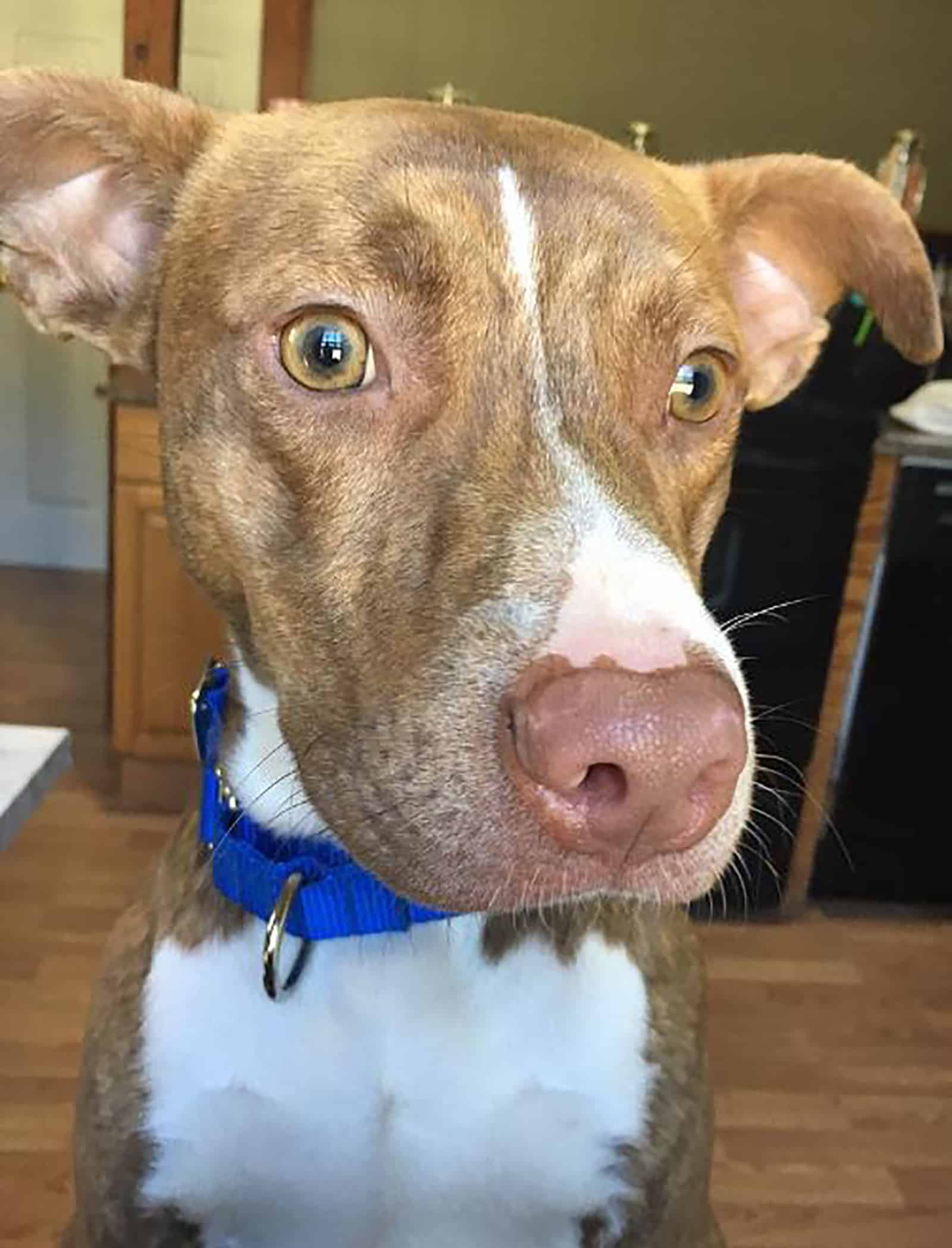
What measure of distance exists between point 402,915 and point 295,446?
449mm

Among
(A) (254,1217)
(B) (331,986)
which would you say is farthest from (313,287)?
(A) (254,1217)

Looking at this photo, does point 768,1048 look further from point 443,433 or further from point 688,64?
point 688,64

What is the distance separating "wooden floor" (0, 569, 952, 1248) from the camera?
237cm

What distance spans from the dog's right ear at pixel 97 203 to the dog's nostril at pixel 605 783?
2.29 ft

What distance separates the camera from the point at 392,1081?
1.34m

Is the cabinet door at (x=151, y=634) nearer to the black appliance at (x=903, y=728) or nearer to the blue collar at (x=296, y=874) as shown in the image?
the black appliance at (x=903, y=728)

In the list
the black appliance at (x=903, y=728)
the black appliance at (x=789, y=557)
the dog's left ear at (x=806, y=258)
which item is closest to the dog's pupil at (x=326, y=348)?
the dog's left ear at (x=806, y=258)

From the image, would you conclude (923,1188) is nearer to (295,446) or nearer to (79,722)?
(295,446)

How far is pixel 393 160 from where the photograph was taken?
1.19m

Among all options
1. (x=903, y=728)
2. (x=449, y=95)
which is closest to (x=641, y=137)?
(x=449, y=95)

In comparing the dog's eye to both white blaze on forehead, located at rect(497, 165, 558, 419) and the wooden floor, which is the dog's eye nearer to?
white blaze on forehead, located at rect(497, 165, 558, 419)

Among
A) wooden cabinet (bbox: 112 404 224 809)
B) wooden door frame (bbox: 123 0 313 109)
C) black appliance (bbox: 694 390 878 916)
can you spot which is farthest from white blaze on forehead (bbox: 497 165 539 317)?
wooden door frame (bbox: 123 0 313 109)

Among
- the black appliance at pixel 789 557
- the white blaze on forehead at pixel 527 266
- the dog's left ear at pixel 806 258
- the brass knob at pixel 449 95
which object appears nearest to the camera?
the white blaze on forehead at pixel 527 266

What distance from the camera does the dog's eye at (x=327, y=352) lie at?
1.12 metres
